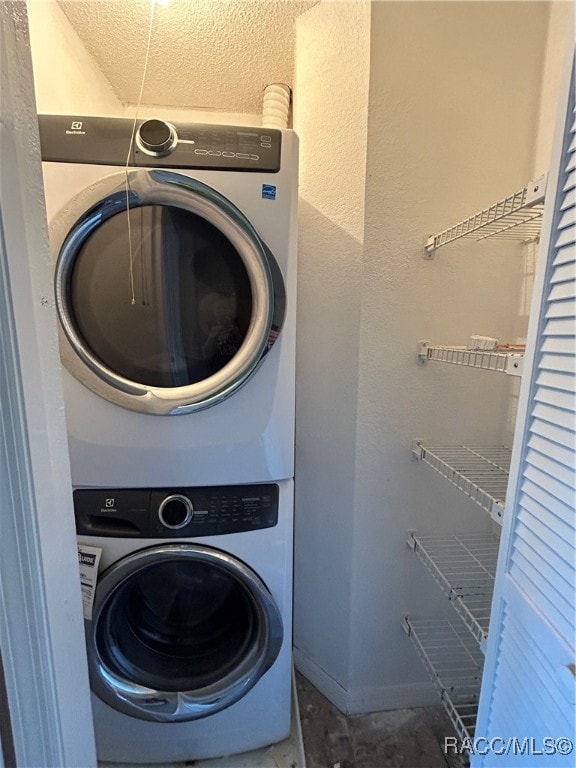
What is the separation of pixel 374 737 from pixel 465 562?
634mm

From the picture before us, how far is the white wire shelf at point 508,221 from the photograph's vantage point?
0.72 meters

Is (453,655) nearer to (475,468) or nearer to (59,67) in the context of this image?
(475,468)

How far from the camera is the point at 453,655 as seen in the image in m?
1.29

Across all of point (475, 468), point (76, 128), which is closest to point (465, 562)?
point (475, 468)

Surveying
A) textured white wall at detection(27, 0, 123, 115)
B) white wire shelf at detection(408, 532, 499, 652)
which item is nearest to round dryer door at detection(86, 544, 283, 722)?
white wire shelf at detection(408, 532, 499, 652)

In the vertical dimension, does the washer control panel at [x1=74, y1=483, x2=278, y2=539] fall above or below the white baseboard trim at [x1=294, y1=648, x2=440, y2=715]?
above

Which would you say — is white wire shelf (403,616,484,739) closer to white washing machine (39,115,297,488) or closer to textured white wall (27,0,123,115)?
white washing machine (39,115,297,488)

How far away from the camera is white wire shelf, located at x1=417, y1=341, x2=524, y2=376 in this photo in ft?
2.50

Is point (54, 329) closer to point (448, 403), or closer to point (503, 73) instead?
point (448, 403)

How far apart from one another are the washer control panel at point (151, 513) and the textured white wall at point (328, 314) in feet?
1.33

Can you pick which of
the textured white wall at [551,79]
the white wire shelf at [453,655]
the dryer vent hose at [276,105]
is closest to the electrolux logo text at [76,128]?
the dryer vent hose at [276,105]

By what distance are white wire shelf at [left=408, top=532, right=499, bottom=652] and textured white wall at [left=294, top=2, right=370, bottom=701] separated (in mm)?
245

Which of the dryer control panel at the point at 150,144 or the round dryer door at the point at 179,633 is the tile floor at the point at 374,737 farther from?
the dryer control panel at the point at 150,144

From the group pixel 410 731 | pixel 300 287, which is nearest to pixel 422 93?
pixel 300 287
